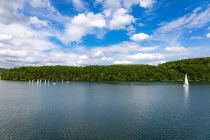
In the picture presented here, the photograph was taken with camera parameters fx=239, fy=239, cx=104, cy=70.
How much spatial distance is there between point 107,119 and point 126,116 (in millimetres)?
4901

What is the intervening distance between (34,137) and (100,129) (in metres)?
9.79

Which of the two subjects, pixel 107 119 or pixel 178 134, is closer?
pixel 178 134

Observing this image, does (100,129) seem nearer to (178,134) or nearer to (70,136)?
(70,136)

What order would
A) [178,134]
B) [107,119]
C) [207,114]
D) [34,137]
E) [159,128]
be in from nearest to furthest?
[34,137], [178,134], [159,128], [107,119], [207,114]

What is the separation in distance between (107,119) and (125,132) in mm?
8789

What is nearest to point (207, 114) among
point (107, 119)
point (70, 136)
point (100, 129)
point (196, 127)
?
point (196, 127)

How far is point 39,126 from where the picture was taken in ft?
124

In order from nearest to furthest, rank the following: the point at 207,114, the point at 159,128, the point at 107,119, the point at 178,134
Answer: the point at 178,134 < the point at 159,128 < the point at 107,119 < the point at 207,114

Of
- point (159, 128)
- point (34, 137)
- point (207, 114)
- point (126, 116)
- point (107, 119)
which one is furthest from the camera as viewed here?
point (207, 114)

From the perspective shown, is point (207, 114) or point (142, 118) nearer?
point (142, 118)

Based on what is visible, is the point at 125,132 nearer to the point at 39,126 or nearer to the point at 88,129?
the point at 88,129

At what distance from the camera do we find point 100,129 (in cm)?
3641

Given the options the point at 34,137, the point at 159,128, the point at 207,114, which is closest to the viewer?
the point at 34,137

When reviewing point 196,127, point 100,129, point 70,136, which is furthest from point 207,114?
point 70,136
